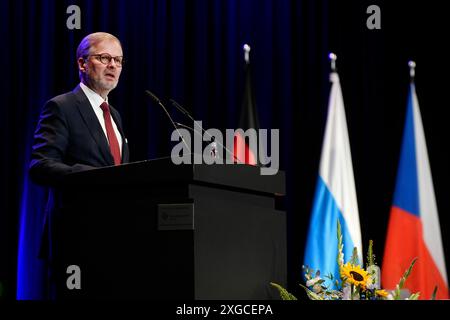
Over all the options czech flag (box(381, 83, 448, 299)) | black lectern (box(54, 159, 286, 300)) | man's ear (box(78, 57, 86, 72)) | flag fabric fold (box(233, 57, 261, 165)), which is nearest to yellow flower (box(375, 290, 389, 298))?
black lectern (box(54, 159, 286, 300))

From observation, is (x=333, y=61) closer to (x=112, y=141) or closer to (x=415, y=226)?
(x=415, y=226)

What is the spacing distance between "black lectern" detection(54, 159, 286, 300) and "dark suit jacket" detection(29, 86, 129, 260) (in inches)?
5.4

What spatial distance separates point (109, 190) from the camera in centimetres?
218

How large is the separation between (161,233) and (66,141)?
2.32ft

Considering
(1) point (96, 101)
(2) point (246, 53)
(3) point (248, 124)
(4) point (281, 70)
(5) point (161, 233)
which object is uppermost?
(2) point (246, 53)

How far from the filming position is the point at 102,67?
9.09 ft

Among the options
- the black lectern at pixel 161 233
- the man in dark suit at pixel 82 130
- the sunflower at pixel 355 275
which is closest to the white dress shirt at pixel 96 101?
the man in dark suit at pixel 82 130

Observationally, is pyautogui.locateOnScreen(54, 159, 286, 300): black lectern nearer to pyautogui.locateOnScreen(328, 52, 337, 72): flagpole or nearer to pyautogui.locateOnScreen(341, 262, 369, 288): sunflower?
pyautogui.locateOnScreen(341, 262, 369, 288): sunflower

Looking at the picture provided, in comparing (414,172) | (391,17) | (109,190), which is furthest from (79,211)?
(391,17)

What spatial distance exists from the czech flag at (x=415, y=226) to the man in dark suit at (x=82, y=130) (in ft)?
9.90

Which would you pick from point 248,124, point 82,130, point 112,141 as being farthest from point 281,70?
point 82,130

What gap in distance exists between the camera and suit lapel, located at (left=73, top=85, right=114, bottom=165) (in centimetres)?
261

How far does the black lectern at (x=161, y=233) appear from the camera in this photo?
201cm
